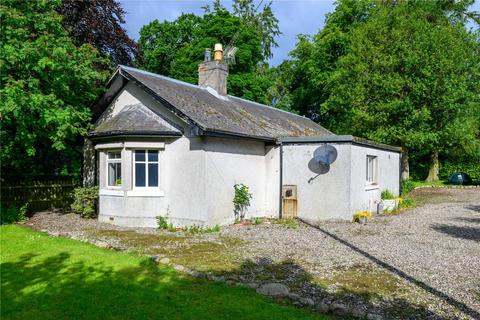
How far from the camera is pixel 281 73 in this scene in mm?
46875

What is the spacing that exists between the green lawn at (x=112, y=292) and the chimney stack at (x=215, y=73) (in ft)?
36.5

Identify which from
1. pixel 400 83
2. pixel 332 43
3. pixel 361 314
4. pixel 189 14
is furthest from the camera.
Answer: pixel 189 14

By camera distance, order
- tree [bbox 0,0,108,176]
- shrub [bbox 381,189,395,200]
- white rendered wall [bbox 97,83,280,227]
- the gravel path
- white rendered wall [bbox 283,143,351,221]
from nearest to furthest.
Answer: the gravel path
tree [bbox 0,0,108,176]
white rendered wall [bbox 97,83,280,227]
white rendered wall [bbox 283,143,351,221]
shrub [bbox 381,189,395,200]

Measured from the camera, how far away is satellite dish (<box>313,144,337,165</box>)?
1397cm

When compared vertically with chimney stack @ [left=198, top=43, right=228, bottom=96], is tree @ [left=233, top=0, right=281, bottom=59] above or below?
above

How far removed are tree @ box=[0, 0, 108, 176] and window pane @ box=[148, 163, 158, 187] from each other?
2.71 m

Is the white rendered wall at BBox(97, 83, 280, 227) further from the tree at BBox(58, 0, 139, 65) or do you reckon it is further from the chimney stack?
the tree at BBox(58, 0, 139, 65)

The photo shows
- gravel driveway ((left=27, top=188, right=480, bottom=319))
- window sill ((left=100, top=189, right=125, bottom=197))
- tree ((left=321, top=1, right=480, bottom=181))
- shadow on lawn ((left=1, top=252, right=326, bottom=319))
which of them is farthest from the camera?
tree ((left=321, top=1, right=480, bottom=181))

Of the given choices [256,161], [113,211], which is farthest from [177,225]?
[256,161]

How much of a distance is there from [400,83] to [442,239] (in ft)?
54.9

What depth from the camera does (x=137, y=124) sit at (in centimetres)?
1289

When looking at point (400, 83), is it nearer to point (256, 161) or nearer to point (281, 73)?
point (256, 161)

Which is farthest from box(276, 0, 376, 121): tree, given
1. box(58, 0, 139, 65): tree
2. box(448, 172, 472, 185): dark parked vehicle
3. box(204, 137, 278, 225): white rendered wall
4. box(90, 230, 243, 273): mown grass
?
box(90, 230, 243, 273): mown grass

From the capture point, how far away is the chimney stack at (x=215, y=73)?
59.4 ft
